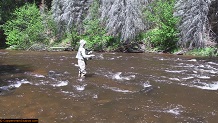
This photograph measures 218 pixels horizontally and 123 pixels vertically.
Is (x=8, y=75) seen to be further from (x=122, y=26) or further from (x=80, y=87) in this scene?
(x=122, y=26)

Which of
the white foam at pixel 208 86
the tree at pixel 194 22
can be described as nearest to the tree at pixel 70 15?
the tree at pixel 194 22

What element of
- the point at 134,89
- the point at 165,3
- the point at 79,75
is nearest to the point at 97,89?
the point at 134,89

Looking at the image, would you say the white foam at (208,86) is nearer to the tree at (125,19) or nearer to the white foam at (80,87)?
the white foam at (80,87)

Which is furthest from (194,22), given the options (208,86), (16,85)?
(16,85)

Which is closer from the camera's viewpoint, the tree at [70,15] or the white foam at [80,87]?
the white foam at [80,87]

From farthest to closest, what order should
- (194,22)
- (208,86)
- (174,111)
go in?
(194,22) < (208,86) < (174,111)

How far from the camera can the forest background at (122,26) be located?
89.7 ft

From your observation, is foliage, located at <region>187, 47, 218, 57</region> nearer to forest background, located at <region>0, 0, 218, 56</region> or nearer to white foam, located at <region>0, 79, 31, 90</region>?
forest background, located at <region>0, 0, 218, 56</region>

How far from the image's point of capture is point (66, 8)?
3516cm

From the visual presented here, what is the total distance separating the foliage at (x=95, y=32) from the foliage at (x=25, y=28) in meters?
6.05

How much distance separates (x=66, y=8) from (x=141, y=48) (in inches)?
437

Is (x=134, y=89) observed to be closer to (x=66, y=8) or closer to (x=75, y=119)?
(x=75, y=119)

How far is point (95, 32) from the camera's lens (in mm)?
32594

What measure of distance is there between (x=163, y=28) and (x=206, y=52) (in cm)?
517
